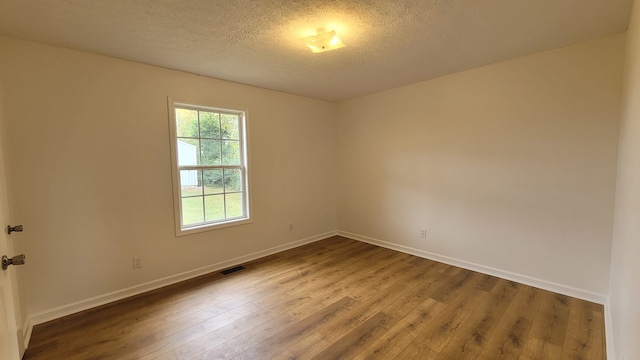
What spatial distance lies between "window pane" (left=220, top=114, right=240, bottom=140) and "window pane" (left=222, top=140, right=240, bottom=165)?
0.08 meters

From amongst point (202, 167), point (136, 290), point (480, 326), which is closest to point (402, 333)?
point (480, 326)

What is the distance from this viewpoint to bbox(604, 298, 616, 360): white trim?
183 cm

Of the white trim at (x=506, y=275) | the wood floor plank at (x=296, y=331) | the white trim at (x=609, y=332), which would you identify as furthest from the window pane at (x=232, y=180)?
the white trim at (x=609, y=332)

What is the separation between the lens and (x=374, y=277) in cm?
316

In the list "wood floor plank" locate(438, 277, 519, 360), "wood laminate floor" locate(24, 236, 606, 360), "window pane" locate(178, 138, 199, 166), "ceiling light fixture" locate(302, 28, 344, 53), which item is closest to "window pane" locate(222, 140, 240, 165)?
"window pane" locate(178, 138, 199, 166)

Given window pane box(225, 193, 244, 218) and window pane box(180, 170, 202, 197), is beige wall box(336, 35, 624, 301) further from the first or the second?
window pane box(180, 170, 202, 197)

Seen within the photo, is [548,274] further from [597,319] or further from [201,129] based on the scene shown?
[201,129]

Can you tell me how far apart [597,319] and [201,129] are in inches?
168

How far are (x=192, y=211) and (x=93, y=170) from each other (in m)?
1.04

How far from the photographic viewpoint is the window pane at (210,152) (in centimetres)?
336

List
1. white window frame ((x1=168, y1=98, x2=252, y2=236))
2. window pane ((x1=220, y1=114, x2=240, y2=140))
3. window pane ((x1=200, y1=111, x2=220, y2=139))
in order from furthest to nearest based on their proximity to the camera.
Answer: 1. window pane ((x1=220, y1=114, x2=240, y2=140))
2. window pane ((x1=200, y1=111, x2=220, y2=139))
3. white window frame ((x1=168, y1=98, x2=252, y2=236))

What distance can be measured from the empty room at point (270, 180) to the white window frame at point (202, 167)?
0.02 m

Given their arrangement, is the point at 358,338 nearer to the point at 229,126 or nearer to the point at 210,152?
the point at 210,152

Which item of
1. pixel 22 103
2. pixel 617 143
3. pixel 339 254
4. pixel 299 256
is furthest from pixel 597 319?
pixel 22 103
